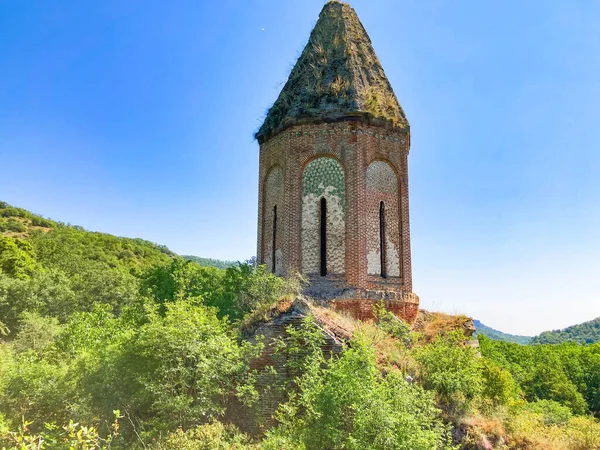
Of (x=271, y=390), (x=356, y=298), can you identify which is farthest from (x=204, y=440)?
(x=356, y=298)

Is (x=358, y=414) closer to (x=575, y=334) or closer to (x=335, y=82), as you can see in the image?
(x=335, y=82)

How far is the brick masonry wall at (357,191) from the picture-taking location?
42.6 feet

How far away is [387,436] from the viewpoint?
591 centimetres

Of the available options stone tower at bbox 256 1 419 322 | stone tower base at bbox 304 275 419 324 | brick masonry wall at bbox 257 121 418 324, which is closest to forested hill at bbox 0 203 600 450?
stone tower base at bbox 304 275 419 324

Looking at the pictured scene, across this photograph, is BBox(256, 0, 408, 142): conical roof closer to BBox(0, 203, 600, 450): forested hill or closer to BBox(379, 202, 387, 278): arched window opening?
BBox(379, 202, 387, 278): arched window opening

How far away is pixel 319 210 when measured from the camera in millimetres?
13594

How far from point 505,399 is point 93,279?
30.8 metres

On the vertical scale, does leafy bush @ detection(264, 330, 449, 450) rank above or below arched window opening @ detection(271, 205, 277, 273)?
below

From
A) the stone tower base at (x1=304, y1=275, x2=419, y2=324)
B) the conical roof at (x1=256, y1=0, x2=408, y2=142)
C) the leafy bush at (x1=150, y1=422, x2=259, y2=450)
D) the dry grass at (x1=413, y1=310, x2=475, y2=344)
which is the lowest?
the leafy bush at (x1=150, y1=422, x2=259, y2=450)

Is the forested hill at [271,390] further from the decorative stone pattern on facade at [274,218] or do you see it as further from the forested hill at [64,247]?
the forested hill at [64,247]

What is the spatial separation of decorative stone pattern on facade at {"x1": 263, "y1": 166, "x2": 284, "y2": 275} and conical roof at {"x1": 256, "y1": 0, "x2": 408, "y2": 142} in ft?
4.56

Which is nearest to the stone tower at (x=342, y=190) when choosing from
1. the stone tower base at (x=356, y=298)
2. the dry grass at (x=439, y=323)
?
the stone tower base at (x=356, y=298)

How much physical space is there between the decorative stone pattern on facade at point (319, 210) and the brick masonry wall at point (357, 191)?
123mm

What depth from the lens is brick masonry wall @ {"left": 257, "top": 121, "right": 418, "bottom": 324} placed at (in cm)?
1299
